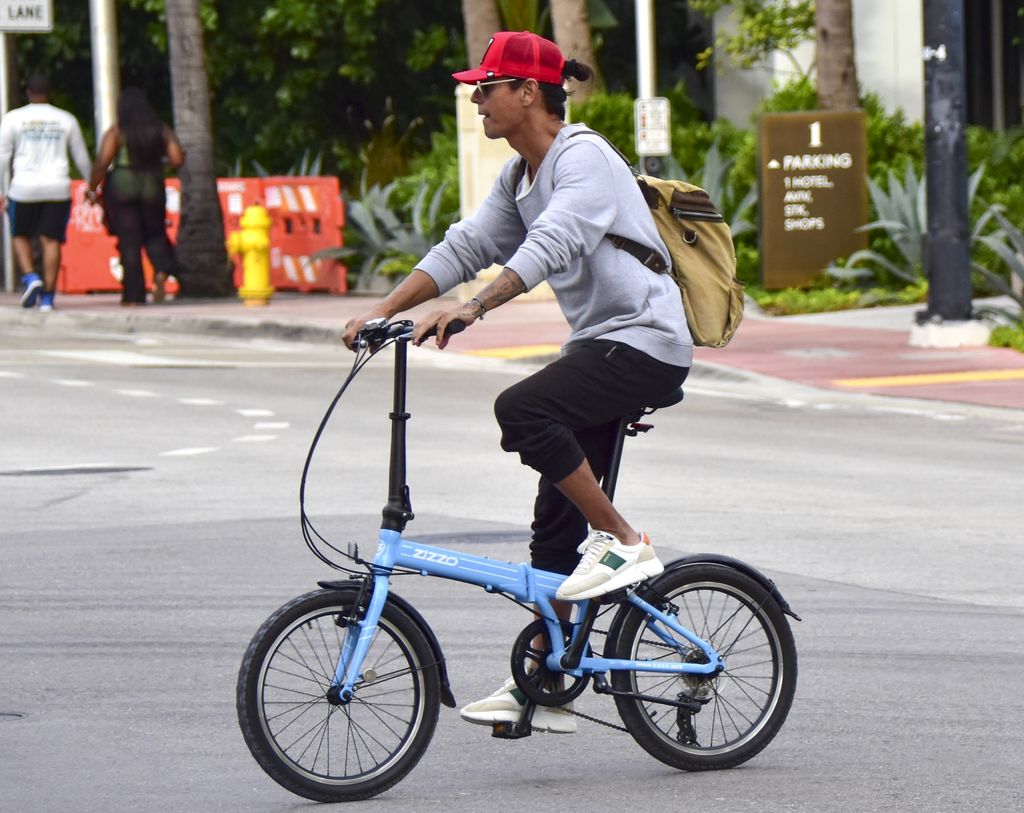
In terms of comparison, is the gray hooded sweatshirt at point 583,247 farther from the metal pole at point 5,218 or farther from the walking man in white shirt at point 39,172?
the metal pole at point 5,218

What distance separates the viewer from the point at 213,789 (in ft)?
17.3

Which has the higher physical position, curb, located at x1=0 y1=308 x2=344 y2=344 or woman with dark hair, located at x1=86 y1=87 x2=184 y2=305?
woman with dark hair, located at x1=86 y1=87 x2=184 y2=305

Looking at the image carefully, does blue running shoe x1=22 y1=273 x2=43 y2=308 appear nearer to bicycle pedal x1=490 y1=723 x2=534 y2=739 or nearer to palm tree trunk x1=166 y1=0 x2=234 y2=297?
palm tree trunk x1=166 y1=0 x2=234 y2=297

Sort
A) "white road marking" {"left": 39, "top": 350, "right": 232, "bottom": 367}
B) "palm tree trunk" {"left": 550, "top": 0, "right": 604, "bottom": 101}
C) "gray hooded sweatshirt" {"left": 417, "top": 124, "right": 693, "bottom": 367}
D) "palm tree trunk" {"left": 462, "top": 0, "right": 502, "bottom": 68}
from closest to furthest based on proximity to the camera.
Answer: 1. "gray hooded sweatshirt" {"left": 417, "top": 124, "right": 693, "bottom": 367}
2. "white road marking" {"left": 39, "top": 350, "right": 232, "bottom": 367}
3. "palm tree trunk" {"left": 550, "top": 0, "right": 604, "bottom": 101}
4. "palm tree trunk" {"left": 462, "top": 0, "right": 502, "bottom": 68}

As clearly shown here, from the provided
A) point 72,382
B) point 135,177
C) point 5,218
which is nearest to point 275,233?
point 5,218

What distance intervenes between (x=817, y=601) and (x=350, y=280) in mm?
17483

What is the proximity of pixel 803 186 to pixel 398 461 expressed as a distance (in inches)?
629

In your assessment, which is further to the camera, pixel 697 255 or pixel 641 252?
pixel 697 255

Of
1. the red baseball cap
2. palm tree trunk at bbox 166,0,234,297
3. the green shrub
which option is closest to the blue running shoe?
Answer: palm tree trunk at bbox 166,0,234,297

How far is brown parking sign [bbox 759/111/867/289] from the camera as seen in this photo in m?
20.6

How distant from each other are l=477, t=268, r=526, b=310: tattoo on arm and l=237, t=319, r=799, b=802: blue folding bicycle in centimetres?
20

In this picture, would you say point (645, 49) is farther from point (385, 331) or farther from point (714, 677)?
point (385, 331)

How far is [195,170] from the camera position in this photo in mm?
22391

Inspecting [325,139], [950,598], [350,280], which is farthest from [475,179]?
[950,598]
